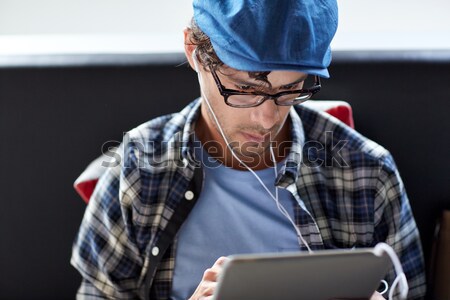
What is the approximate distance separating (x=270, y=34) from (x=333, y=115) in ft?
→ 1.16

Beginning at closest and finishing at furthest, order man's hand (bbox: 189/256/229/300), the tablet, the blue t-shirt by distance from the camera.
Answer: the tablet, man's hand (bbox: 189/256/229/300), the blue t-shirt

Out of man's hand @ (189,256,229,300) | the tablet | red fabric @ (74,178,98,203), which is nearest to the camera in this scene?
the tablet

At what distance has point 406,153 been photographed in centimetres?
150

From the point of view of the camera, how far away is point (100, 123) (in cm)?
151

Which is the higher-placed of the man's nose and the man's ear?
the man's ear

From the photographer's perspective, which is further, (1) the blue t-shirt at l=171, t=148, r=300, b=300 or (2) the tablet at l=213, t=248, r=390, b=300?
(1) the blue t-shirt at l=171, t=148, r=300, b=300

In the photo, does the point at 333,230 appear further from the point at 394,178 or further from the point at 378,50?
the point at 378,50

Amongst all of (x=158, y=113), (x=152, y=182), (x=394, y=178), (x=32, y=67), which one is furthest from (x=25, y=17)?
(x=394, y=178)

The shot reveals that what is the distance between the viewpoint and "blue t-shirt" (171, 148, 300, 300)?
1.35m

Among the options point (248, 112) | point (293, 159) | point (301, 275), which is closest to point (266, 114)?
point (248, 112)

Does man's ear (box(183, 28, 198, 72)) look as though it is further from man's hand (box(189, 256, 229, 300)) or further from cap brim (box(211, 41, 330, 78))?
man's hand (box(189, 256, 229, 300))

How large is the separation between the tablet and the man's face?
0.37 metres

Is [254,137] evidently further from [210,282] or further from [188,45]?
[210,282]

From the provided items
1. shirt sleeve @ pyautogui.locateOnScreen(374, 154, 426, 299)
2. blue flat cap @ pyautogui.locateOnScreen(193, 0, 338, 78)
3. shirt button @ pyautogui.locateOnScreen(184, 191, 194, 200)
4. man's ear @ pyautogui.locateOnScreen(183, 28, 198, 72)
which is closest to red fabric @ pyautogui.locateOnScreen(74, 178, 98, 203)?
shirt button @ pyautogui.locateOnScreen(184, 191, 194, 200)
